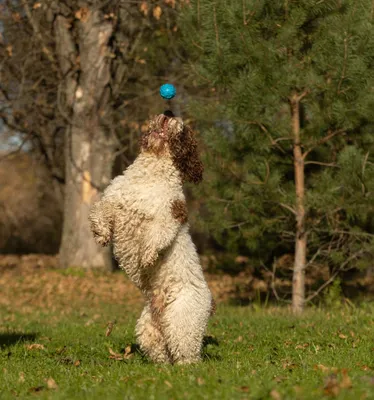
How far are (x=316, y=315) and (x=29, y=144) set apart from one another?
14021 millimetres

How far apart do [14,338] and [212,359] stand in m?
2.94

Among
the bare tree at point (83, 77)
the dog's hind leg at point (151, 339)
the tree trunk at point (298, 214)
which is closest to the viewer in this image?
the dog's hind leg at point (151, 339)

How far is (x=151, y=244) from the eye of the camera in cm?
589

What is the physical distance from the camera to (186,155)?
6078mm

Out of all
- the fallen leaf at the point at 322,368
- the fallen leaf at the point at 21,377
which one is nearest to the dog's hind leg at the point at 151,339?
the fallen leaf at the point at 21,377

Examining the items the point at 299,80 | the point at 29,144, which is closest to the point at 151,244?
the point at 299,80

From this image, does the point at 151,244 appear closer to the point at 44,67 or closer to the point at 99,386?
the point at 99,386

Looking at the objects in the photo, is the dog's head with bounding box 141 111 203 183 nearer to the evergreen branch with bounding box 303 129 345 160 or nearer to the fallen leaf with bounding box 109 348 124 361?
the fallen leaf with bounding box 109 348 124 361

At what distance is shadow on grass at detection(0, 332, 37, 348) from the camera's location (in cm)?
817

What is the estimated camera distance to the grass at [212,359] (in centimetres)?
477

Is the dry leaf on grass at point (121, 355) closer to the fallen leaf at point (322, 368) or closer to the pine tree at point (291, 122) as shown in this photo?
the fallen leaf at point (322, 368)

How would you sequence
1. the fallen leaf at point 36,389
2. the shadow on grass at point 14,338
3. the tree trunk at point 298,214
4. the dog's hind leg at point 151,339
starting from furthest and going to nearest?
1. the tree trunk at point 298,214
2. the shadow on grass at point 14,338
3. the dog's hind leg at point 151,339
4. the fallen leaf at point 36,389

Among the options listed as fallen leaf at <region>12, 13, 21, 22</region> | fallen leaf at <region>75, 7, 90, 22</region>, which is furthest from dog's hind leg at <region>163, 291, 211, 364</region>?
fallen leaf at <region>12, 13, 21, 22</region>

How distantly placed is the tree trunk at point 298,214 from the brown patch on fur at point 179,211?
494 cm
